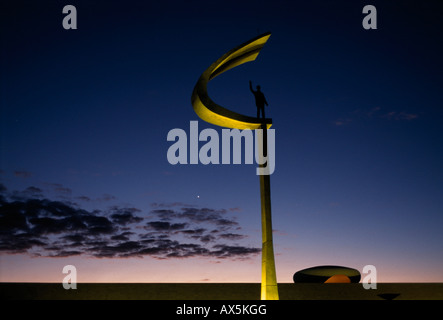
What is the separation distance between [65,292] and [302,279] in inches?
982

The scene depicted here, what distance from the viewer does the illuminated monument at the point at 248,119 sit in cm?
1772

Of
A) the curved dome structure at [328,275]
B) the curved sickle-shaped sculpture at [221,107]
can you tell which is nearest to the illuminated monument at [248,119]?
the curved sickle-shaped sculpture at [221,107]

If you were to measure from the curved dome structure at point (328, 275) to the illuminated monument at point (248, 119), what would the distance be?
2670 cm

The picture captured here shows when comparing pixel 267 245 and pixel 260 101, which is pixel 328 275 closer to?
pixel 267 245

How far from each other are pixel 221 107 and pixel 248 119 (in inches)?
57.9

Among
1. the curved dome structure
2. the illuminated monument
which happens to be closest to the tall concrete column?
the illuminated monument

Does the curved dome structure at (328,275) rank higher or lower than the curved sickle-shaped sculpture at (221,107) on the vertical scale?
lower

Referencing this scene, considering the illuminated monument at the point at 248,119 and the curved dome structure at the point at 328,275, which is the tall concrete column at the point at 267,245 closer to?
the illuminated monument at the point at 248,119

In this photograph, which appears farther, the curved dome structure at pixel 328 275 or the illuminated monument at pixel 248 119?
the curved dome structure at pixel 328 275

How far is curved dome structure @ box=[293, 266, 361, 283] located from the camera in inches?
1657
